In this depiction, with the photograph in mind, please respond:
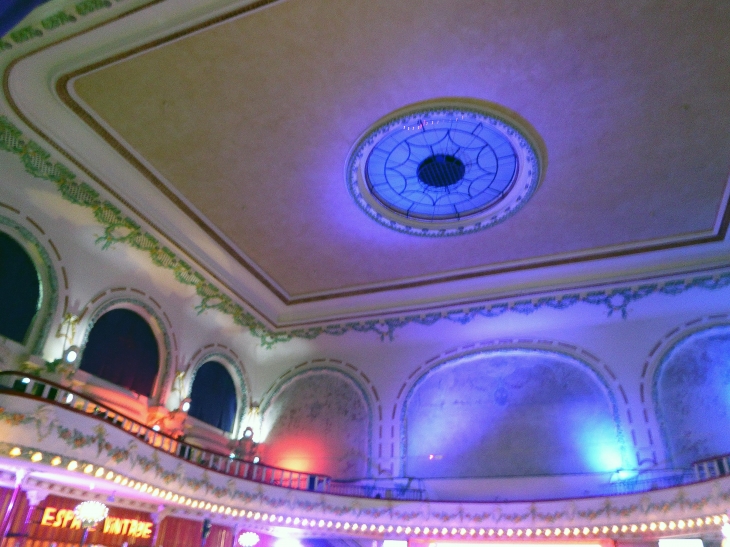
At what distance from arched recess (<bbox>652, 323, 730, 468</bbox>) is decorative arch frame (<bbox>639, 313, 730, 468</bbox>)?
0.02 m

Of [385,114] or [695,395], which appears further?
[695,395]

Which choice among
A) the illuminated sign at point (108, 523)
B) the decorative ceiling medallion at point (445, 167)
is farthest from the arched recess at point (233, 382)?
the decorative ceiling medallion at point (445, 167)

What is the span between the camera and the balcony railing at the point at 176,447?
8961 mm

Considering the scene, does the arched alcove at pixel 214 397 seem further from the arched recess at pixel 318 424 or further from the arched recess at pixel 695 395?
the arched recess at pixel 695 395

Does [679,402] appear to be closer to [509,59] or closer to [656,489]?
[656,489]

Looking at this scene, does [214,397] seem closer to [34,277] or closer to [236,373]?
[236,373]

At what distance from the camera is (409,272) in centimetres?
1456

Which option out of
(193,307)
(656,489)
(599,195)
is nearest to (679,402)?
(656,489)

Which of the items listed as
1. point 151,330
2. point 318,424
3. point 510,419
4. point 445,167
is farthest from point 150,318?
point 510,419

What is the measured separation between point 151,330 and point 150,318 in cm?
32

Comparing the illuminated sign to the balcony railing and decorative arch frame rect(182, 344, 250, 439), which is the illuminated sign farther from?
decorative arch frame rect(182, 344, 250, 439)

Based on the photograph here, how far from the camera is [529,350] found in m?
15.0

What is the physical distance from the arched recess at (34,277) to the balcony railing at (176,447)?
977mm

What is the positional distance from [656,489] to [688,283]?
5044 mm
